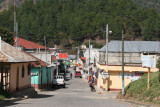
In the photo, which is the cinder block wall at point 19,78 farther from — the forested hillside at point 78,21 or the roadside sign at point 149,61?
the forested hillside at point 78,21

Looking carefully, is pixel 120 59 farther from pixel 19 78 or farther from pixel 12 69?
pixel 12 69


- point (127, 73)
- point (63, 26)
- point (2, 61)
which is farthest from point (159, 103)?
point (63, 26)

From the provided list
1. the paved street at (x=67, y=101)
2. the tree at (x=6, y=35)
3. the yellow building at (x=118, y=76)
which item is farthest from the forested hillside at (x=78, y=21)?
the paved street at (x=67, y=101)

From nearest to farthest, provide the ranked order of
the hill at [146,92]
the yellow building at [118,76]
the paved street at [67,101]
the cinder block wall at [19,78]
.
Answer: the paved street at [67,101], the hill at [146,92], the cinder block wall at [19,78], the yellow building at [118,76]

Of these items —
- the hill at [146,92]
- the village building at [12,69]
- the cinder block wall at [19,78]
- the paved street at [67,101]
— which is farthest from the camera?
the cinder block wall at [19,78]

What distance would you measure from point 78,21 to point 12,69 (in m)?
138

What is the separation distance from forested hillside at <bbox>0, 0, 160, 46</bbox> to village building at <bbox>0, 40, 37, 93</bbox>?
351 ft

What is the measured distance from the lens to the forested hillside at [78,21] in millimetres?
148875

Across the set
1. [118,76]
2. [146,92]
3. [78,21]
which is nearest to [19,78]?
[146,92]

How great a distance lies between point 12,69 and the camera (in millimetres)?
25234

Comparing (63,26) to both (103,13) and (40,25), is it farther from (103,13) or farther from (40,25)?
(103,13)

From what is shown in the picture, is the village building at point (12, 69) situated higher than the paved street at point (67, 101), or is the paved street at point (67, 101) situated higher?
the village building at point (12, 69)

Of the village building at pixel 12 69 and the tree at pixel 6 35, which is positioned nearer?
the village building at pixel 12 69

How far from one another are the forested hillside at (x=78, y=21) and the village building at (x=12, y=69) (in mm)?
106939
